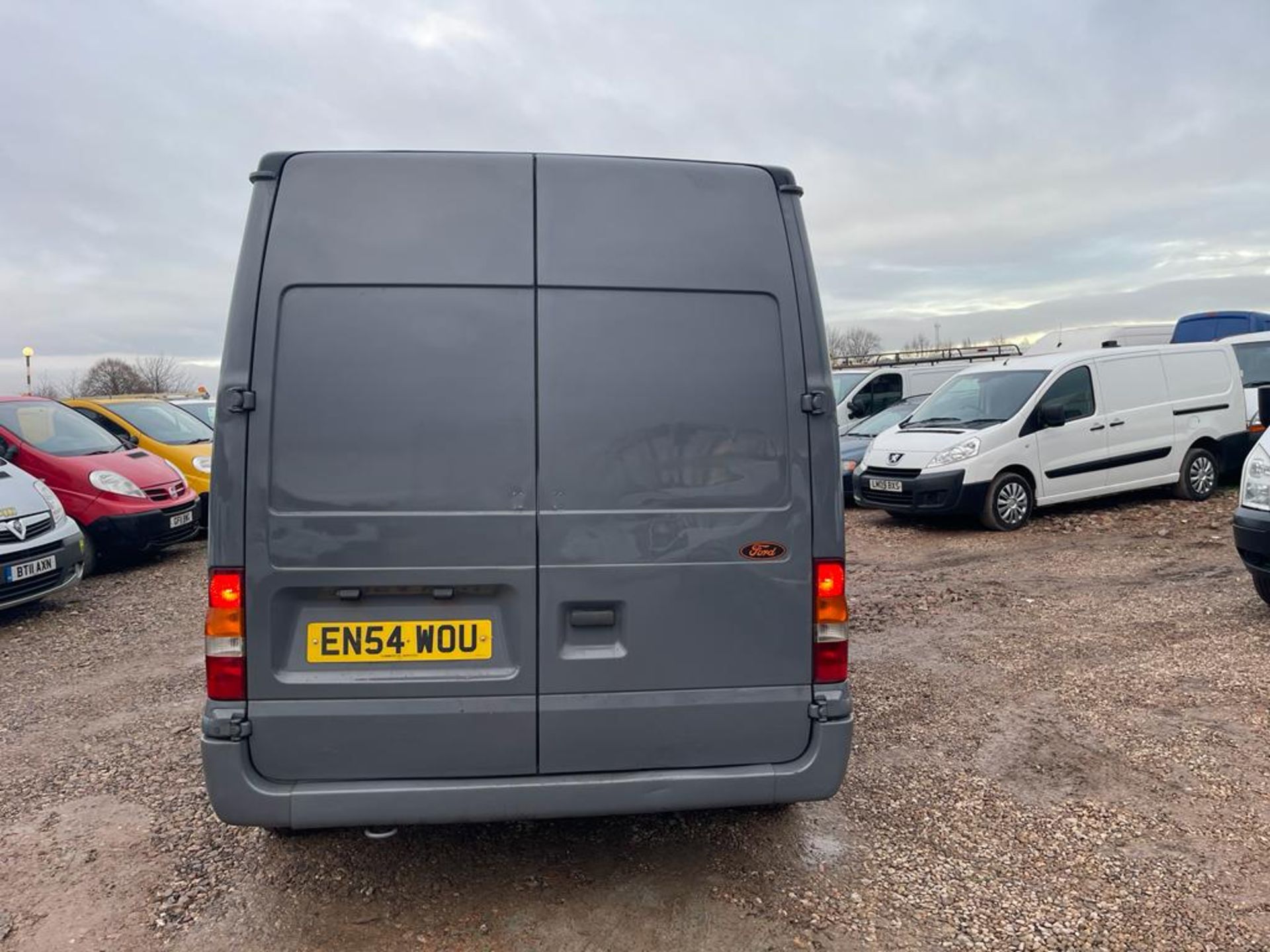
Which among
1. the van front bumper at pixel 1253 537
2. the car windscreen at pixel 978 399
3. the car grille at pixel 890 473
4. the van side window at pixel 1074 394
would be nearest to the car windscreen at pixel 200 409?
the car grille at pixel 890 473

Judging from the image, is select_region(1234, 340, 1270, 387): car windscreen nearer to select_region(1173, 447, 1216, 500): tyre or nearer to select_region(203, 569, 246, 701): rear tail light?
select_region(1173, 447, 1216, 500): tyre

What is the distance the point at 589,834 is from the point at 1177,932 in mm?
1978

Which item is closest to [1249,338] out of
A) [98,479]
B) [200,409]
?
[98,479]

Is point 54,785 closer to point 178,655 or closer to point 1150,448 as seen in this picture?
point 178,655

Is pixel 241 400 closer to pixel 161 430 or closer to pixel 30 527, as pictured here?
pixel 30 527

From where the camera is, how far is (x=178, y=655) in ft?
20.0

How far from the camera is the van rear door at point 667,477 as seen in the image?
8.90 feet

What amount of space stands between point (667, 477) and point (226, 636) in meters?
1.39

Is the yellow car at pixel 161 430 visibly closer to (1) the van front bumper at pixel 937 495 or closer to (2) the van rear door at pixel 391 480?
(1) the van front bumper at pixel 937 495

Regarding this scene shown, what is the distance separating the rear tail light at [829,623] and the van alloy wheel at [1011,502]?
758 centimetres

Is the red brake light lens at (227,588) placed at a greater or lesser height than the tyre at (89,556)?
greater

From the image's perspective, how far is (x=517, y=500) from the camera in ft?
8.81

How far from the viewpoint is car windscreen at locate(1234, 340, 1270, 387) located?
1284 centimetres

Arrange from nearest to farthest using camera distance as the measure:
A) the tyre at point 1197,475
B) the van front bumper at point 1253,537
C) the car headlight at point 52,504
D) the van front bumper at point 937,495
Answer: the van front bumper at point 1253,537 < the car headlight at point 52,504 < the van front bumper at point 937,495 < the tyre at point 1197,475
